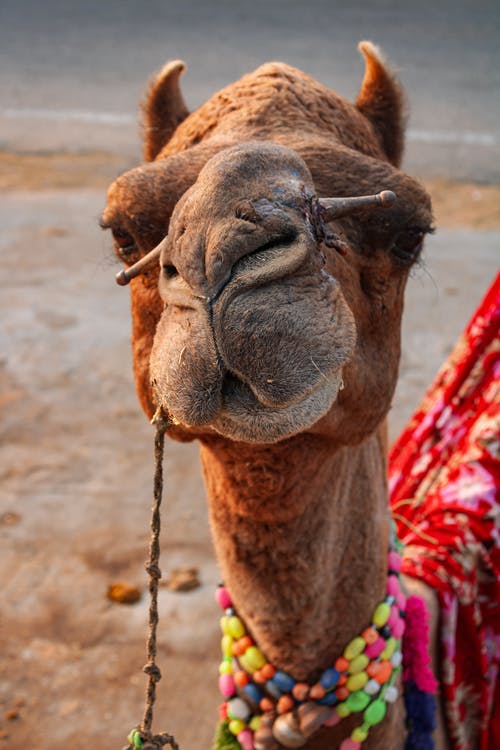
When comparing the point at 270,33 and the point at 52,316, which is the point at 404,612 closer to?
the point at 52,316

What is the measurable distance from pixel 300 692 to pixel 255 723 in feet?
0.61

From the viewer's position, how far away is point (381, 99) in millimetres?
2789

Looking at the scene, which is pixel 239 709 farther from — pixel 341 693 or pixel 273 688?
pixel 341 693

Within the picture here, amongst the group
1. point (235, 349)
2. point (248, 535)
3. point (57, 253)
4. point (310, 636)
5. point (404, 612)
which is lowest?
point (57, 253)

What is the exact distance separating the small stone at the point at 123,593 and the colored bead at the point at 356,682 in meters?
2.91

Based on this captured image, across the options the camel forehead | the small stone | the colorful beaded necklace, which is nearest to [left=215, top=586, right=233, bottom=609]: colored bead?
the colorful beaded necklace

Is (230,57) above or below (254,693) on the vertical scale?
below

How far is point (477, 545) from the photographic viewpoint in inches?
135

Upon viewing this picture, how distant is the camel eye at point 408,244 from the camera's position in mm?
2383

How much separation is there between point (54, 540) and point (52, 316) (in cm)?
326

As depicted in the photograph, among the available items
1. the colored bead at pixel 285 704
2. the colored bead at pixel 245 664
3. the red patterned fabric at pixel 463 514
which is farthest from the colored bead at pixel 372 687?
the red patterned fabric at pixel 463 514

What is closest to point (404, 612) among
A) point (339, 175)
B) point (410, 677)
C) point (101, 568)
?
point (410, 677)

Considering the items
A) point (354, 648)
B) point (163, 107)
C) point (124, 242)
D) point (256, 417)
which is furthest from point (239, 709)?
point (163, 107)

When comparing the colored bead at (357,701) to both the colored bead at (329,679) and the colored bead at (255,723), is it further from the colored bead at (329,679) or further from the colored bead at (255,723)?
the colored bead at (255,723)
